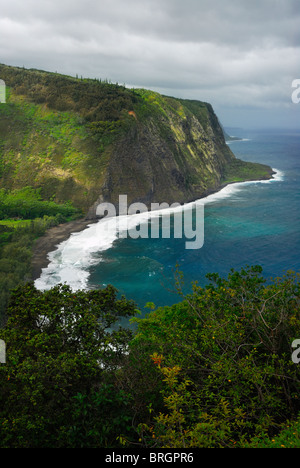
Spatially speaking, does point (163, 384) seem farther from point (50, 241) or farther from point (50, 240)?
point (50, 240)

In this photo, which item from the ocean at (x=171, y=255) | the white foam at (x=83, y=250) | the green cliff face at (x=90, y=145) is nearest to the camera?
the ocean at (x=171, y=255)

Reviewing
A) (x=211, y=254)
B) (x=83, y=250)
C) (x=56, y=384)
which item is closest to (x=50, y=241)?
(x=83, y=250)

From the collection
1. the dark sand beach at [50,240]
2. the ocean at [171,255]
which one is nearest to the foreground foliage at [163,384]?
the ocean at [171,255]

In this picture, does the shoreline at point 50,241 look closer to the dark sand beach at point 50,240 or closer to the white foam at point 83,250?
the dark sand beach at point 50,240

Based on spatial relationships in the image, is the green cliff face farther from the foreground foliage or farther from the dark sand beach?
the foreground foliage

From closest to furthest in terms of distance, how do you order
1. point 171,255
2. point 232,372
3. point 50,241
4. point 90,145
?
1. point 232,372
2. point 171,255
3. point 50,241
4. point 90,145
